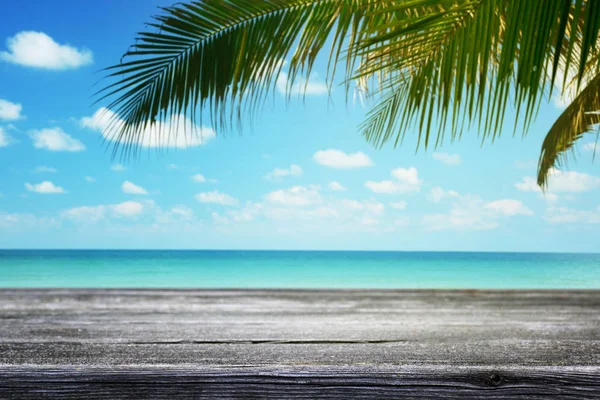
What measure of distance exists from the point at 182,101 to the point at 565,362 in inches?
43.3

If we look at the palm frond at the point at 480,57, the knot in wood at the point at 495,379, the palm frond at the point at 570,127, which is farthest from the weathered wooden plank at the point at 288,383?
the palm frond at the point at 570,127

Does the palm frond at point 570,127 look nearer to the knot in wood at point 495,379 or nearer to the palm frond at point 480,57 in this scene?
the palm frond at point 480,57

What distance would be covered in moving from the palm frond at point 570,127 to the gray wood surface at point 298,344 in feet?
2.45

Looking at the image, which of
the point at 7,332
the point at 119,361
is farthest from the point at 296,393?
the point at 7,332

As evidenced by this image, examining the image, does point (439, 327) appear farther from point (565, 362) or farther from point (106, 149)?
point (106, 149)

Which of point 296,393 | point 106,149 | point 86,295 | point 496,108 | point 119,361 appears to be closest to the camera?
point 296,393

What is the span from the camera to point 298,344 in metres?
1.18

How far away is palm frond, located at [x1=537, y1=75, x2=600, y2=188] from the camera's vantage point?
1.96 meters

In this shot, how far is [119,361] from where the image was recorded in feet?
3.29

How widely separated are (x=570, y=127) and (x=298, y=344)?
6.31ft

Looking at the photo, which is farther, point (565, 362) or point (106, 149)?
point (106, 149)

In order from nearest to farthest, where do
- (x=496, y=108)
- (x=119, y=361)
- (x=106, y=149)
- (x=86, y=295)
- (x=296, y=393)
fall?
(x=296, y=393), (x=119, y=361), (x=496, y=108), (x=106, y=149), (x=86, y=295)

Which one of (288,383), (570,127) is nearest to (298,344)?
(288,383)

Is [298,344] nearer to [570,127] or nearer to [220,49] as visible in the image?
[220,49]
